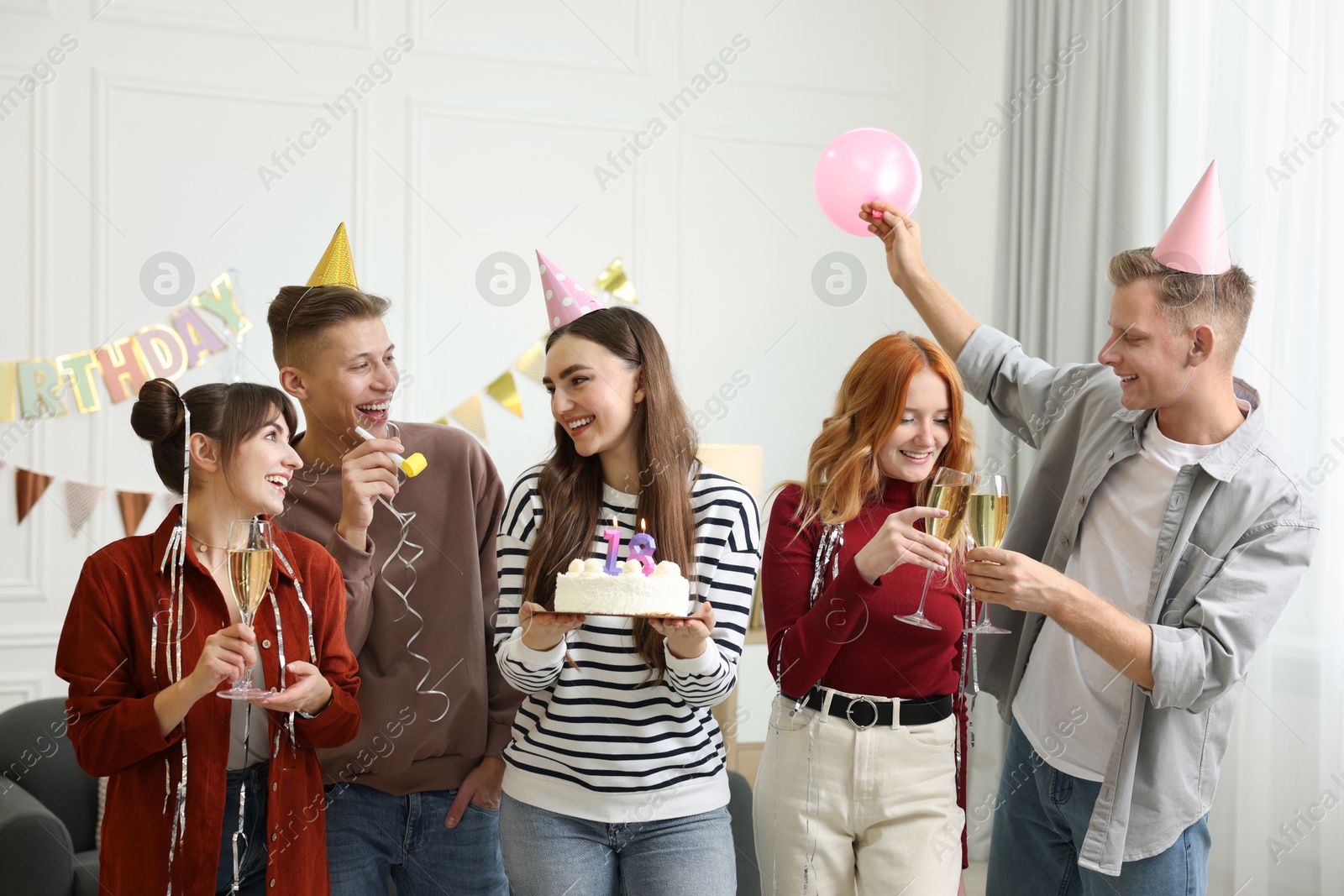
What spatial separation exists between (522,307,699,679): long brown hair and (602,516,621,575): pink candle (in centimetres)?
6

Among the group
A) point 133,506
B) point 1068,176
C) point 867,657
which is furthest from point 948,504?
point 133,506

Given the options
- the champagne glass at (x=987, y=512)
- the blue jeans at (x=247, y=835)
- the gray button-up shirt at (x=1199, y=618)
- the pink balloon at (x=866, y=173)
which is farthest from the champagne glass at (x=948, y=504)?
the blue jeans at (x=247, y=835)

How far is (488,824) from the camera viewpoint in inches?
81.4

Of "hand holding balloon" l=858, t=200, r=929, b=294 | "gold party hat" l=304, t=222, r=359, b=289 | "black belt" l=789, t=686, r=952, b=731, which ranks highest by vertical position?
"hand holding balloon" l=858, t=200, r=929, b=294

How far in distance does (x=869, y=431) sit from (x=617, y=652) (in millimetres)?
700

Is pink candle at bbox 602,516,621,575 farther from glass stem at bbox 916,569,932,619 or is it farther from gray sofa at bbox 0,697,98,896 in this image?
gray sofa at bbox 0,697,98,896

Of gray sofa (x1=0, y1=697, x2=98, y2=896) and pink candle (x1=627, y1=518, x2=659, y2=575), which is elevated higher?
pink candle (x1=627, y1=518, x2=659, y2=575)

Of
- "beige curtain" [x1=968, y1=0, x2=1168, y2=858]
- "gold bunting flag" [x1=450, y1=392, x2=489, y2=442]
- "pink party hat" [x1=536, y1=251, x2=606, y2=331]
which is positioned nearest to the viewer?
"pink party hat" [x1=536, y1=251, x2=606, y2=331]

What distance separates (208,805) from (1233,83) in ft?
10.7

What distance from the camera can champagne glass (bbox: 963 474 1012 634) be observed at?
1779mm

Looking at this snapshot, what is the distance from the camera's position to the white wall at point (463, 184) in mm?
3963

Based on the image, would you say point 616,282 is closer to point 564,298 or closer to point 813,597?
point 564,298

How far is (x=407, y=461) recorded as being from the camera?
1.98 meters

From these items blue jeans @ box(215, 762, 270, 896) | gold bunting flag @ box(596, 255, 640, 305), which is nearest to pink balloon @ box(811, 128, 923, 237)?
blue jeans @ box(215, 762, 270, 896)
